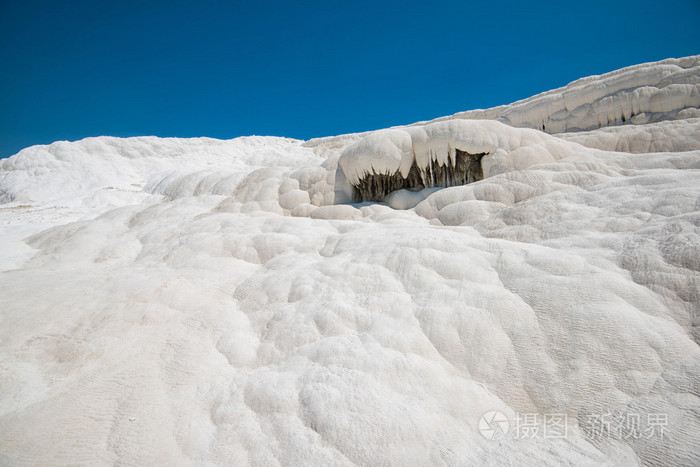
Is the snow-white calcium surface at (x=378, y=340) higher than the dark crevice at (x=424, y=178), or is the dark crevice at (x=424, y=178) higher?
the dark crevice at (x=424, y=178)

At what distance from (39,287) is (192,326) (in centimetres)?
245

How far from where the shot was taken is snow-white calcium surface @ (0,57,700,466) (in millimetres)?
1906

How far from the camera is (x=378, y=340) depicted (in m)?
2.57

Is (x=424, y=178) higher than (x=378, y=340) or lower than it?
higher

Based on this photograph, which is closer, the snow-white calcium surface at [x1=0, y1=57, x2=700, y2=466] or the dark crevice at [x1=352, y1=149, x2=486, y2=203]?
the snow-white calcium surface at [x1=0, y1=57, x2=700, y2=466]

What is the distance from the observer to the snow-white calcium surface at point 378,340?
6.25ft

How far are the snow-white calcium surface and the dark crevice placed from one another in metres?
1.80

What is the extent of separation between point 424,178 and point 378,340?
18.6 ft

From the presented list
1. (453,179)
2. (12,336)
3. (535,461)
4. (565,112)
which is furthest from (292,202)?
(565,112)

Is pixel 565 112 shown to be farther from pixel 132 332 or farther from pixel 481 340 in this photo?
pixel 132 332

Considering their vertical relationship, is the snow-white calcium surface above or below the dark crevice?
below

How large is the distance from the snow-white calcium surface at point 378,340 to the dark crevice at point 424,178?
1.80 m

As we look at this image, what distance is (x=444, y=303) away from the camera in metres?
2.80

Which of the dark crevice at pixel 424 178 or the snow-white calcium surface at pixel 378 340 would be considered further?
the dark crevice at pixel 424 178
